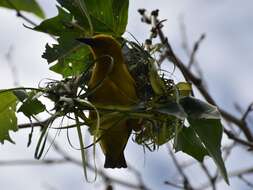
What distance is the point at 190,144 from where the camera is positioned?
1.29 meters

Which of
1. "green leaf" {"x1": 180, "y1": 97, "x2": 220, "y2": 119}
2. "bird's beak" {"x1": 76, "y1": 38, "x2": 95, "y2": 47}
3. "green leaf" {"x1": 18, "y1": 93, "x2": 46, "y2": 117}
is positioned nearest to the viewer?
"green leaf" {"x1": 180, "y1": 97, "x2": 220, "y2": 119}

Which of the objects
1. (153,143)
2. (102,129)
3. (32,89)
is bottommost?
(153,143)

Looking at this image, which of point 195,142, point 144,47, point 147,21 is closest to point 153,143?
point 195,142

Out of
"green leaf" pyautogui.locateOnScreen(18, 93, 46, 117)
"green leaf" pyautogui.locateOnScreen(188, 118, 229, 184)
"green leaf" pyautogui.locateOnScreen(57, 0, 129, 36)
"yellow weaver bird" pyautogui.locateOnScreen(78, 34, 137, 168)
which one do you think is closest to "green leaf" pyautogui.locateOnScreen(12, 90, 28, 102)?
"green leaf" pyautogui.locateOnScreen(18, 93, 46, 117)

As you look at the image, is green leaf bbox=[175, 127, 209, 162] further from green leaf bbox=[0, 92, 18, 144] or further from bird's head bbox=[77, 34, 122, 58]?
green leaf bbox=[0, 92, 18, 144]

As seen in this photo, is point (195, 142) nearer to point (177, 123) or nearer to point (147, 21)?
point (177, 123)

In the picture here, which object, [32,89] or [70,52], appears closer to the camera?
[32,89]

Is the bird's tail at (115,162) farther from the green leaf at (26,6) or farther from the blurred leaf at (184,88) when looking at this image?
the green leaf at (26,6)

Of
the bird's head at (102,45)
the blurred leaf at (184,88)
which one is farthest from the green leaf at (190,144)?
the bird's head at (102,45)

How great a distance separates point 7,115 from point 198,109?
0.46 m

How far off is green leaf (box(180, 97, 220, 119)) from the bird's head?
0.27m

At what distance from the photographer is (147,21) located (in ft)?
5.95

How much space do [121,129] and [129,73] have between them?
0.50 ft

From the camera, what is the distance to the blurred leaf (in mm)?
1232
